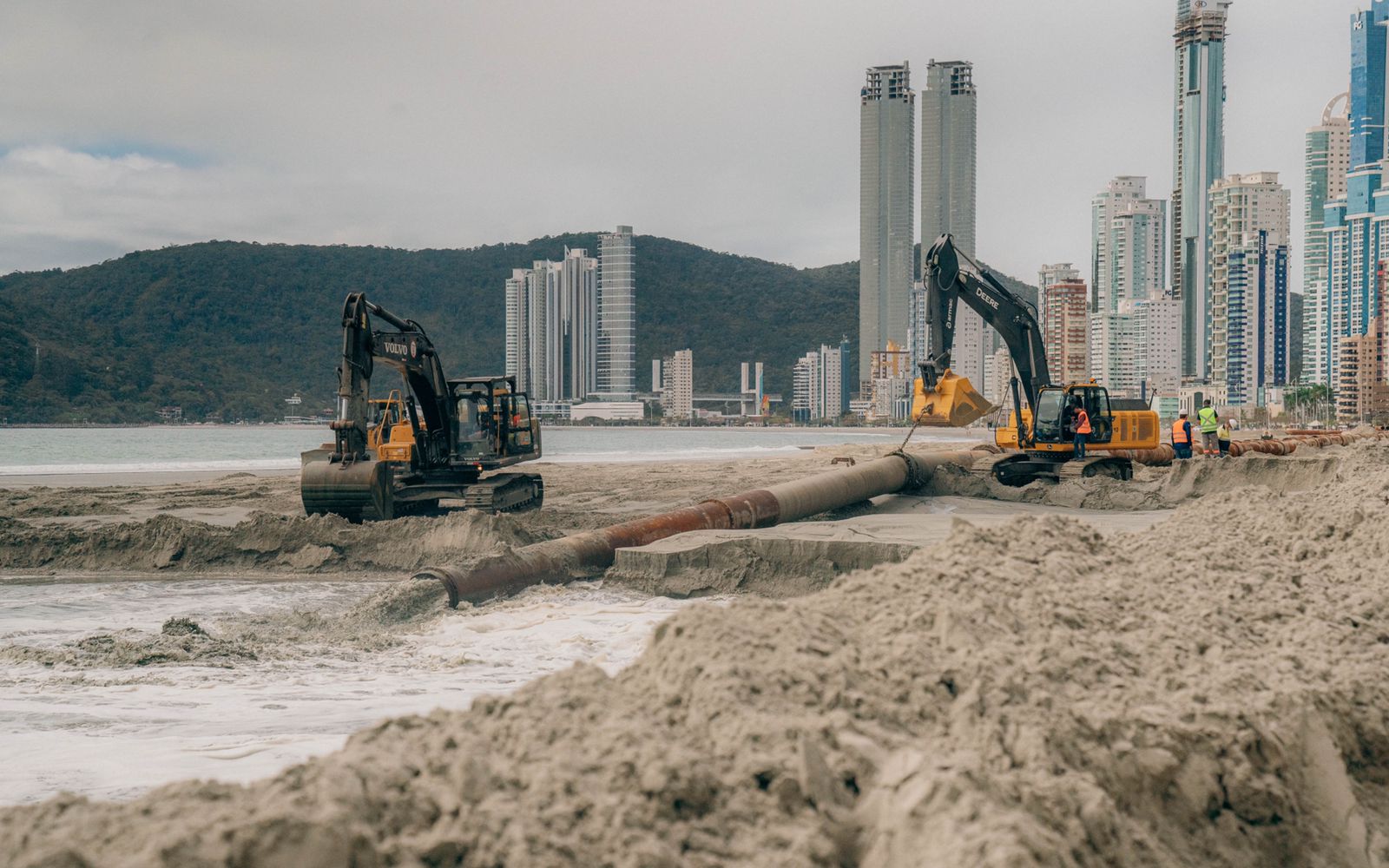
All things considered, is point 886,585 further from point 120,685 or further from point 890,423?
point 890,423

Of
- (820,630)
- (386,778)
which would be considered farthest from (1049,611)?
(386,778)

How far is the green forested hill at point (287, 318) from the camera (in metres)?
103

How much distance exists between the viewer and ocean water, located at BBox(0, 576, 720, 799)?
545 cm

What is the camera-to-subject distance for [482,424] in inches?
664

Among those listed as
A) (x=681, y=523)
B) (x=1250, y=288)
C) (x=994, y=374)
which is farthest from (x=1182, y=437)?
(x=1250, y=288)

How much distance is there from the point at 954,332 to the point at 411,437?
9314mm

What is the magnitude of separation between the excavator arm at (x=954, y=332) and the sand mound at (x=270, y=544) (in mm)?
7023

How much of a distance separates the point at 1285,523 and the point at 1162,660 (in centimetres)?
381

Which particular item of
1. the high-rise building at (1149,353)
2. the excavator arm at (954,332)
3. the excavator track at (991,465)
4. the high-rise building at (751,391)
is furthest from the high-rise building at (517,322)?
the excavator track at (991,465)

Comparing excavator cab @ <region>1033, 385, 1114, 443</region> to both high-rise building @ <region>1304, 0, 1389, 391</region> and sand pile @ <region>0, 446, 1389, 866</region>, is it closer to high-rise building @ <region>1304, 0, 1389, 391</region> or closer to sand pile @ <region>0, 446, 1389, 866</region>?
sand pile @ <region>0, 446, 1389, 866</region>

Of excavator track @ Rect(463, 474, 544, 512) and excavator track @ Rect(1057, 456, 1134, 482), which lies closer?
excavator track @ Rect(463, 474, 544, 512)

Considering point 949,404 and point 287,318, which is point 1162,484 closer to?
point 949,404

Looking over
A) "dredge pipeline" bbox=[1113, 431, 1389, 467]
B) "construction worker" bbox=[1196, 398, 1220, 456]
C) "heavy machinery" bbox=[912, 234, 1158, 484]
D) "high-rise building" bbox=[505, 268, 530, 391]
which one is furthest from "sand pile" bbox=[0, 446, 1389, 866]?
"high-rise building" bbox=[505, 268, 530, 391]

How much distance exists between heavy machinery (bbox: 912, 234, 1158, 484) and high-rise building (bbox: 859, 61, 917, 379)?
145m
